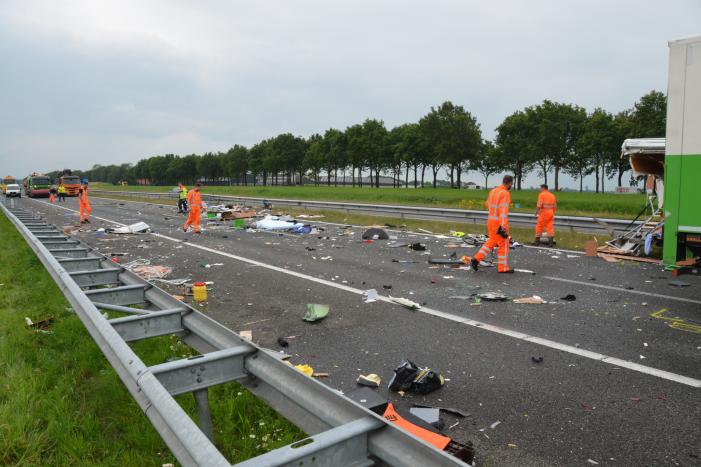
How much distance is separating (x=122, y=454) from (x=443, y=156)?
207 feet

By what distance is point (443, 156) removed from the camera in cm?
6356

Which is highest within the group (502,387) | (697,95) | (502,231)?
(697,95)

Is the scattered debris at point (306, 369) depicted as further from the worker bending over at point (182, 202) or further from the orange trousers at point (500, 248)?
the worker bending over at point (182, 202)

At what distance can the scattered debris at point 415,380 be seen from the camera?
4156 millimetres

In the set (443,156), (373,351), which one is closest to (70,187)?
(443,156)

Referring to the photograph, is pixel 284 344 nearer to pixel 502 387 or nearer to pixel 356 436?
pixel 502 387

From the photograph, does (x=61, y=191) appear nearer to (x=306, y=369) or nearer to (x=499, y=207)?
(x=499, y=207)

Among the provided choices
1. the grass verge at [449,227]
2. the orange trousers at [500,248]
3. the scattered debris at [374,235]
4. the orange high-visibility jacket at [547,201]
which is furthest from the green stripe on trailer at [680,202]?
the scattered debris at [374,235]

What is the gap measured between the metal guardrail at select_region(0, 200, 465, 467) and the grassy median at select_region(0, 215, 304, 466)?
66cm

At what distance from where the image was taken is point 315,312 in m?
6.38

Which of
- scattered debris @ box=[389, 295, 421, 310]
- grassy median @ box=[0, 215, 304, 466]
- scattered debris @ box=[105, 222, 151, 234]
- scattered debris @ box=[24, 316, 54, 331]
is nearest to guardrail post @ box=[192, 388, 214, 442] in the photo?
grassy median @ box=[0, 215, 304, 466]

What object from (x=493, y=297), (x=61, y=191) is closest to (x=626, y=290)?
(x=493, y=297)

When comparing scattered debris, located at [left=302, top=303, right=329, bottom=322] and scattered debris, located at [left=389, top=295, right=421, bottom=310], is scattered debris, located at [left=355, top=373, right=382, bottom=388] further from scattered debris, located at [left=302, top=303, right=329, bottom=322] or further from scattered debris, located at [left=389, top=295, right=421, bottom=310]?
scattered debris, located at [left=389, top=295, right=421, bottom=310]

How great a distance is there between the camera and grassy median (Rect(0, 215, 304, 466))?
10.1ft
